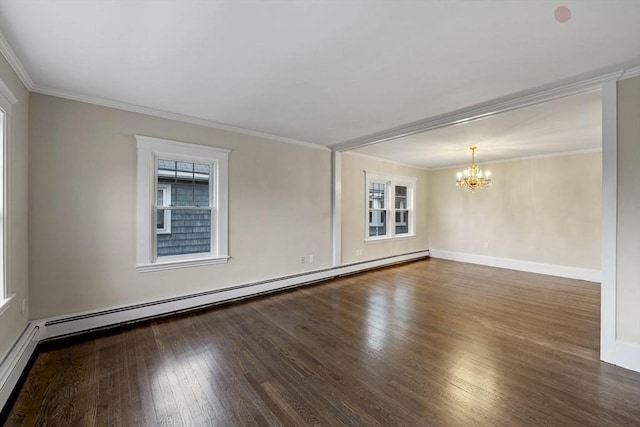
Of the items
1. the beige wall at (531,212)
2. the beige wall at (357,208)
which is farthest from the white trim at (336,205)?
the beige wall at (531,212)

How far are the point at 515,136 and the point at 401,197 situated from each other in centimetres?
299

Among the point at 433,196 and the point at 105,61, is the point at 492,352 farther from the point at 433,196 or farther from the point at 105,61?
the point at 433,196

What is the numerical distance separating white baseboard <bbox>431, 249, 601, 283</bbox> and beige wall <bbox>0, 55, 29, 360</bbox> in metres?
7.65

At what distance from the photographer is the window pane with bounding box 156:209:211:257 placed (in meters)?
3.43

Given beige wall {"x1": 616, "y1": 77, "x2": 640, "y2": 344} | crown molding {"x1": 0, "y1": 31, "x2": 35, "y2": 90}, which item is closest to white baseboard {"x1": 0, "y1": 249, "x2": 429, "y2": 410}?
crown molding {"x1": 0, "y1": 31, "x2": 35, "y2": 90}

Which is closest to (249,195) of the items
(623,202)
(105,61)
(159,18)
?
(105,61)

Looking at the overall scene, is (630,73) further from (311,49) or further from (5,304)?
(5,304)

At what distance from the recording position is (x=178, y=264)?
342 cm

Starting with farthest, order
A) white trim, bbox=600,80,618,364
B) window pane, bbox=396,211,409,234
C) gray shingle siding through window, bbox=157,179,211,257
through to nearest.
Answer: window pane, bbox=396,211,409,234, gray shingle siding through window, bbox=157,179,211,257, white trim, bbox=600,80,618,364

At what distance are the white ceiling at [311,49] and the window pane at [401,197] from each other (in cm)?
384

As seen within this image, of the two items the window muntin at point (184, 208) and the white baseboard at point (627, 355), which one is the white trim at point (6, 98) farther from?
the white baseboard at point (627, 355)

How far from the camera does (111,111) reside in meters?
2.99

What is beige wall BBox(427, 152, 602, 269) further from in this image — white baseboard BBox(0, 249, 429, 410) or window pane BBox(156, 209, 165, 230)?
window pane BBox(156, 209, 165, 230)

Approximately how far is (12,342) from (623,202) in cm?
519
